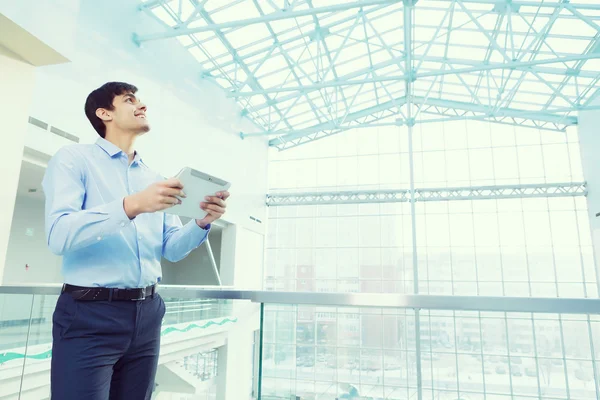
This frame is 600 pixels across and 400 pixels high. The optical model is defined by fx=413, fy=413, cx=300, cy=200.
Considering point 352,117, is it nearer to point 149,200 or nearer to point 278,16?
point 278,16

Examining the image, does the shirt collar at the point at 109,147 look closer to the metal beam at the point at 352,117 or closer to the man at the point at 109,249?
the man at the point at 109,249

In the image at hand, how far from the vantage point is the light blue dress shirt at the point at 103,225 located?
4.18 feet

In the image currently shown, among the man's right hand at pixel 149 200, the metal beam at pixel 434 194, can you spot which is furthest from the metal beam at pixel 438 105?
the man's right hand at pixel 149 200

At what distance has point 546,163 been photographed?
19422mm

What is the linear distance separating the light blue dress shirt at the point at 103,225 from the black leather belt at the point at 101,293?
2 centimetres

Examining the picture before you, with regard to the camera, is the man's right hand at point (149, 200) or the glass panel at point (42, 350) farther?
the glass panel at point (42, 350)

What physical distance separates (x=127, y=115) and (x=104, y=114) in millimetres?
98

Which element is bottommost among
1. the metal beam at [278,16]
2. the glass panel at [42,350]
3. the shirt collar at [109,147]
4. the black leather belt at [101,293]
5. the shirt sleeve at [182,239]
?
the glass panel at [42,350]

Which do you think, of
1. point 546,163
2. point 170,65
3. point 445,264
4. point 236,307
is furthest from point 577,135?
point 236,307

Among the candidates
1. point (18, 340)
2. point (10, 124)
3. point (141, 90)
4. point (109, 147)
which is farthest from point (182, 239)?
point (141, 90)

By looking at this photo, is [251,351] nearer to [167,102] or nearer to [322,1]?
[167,102]

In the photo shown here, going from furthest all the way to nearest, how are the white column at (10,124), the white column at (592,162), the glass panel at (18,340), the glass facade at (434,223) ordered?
the glass facade at (434,223) < the white column at (592,162) < the white column at (10,124) < the glass panel at (18,340)

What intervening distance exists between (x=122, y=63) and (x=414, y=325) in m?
10.8

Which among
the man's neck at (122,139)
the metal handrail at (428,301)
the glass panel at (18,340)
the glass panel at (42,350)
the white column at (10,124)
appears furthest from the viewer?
the white column at (10,124)
